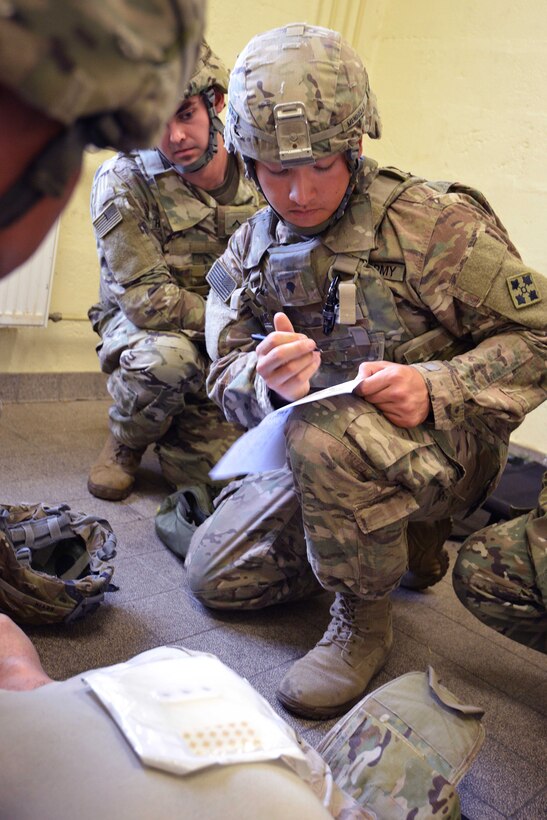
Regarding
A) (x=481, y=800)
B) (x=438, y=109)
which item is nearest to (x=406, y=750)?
(x=481, y=800)

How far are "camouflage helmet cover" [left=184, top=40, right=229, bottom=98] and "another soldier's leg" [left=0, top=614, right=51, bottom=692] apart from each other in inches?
67.0

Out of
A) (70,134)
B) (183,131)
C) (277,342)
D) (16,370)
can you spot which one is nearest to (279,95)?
(277,342)

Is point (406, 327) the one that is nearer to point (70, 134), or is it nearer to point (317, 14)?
point (70, 134)

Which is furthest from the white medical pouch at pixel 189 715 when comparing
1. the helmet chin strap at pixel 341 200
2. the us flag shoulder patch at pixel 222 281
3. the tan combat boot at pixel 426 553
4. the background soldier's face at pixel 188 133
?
the background soldier's face at pixel 188 133

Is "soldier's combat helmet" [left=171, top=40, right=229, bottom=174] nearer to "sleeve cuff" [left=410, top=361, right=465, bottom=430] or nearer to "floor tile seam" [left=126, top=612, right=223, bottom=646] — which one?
"sleeve cuff" [left=410, top=361, right=465, bottom=430]

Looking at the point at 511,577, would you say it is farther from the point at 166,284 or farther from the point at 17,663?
the point at 166,284

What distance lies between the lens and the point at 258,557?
1964mm

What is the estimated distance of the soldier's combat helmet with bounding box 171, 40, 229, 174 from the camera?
95.1 inches

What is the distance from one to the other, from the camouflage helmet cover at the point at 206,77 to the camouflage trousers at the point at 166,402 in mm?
729

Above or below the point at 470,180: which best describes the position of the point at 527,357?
above

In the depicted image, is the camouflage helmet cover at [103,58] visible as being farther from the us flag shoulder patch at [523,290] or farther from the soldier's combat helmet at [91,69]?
the us flag shoulder patch at [523,290]

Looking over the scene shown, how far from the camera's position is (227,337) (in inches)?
78.3

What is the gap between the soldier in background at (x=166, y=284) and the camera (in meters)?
2.58

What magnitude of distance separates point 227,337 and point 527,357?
0.69m
